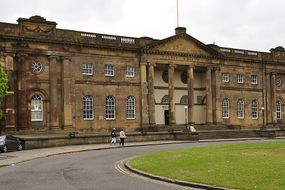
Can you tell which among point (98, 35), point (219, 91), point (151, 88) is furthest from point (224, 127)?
point (98, 35)

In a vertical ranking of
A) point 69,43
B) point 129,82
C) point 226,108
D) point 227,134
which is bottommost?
point 227,134

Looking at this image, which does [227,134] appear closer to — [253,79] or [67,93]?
[253,79]

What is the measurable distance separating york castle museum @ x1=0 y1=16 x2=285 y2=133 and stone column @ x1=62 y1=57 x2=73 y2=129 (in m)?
0.11

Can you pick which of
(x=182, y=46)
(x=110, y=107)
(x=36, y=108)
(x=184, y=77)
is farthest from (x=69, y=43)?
(x=184, y=77)

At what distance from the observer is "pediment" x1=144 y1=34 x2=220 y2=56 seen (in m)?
57.2

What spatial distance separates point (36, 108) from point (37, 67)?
13.9 ft

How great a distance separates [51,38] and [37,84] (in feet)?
16.4

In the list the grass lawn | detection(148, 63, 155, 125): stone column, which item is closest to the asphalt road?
the grass lawn

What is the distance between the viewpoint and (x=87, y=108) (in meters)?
52.6

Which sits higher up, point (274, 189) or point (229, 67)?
point (229, 67)

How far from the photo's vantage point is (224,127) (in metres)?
61.0

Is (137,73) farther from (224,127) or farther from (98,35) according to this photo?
(224,127)

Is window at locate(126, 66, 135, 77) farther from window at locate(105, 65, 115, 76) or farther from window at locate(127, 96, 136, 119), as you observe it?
window at locate(127, 96, 136, 119)

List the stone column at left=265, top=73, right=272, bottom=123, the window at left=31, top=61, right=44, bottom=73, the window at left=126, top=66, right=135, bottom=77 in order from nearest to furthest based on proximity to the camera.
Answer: the window at left=31, top=61, right=44, bottom=73, the window at left=126, top=66, right=135, bottom=77, the stone column at left=265, top=73, right=272, bottom=123
